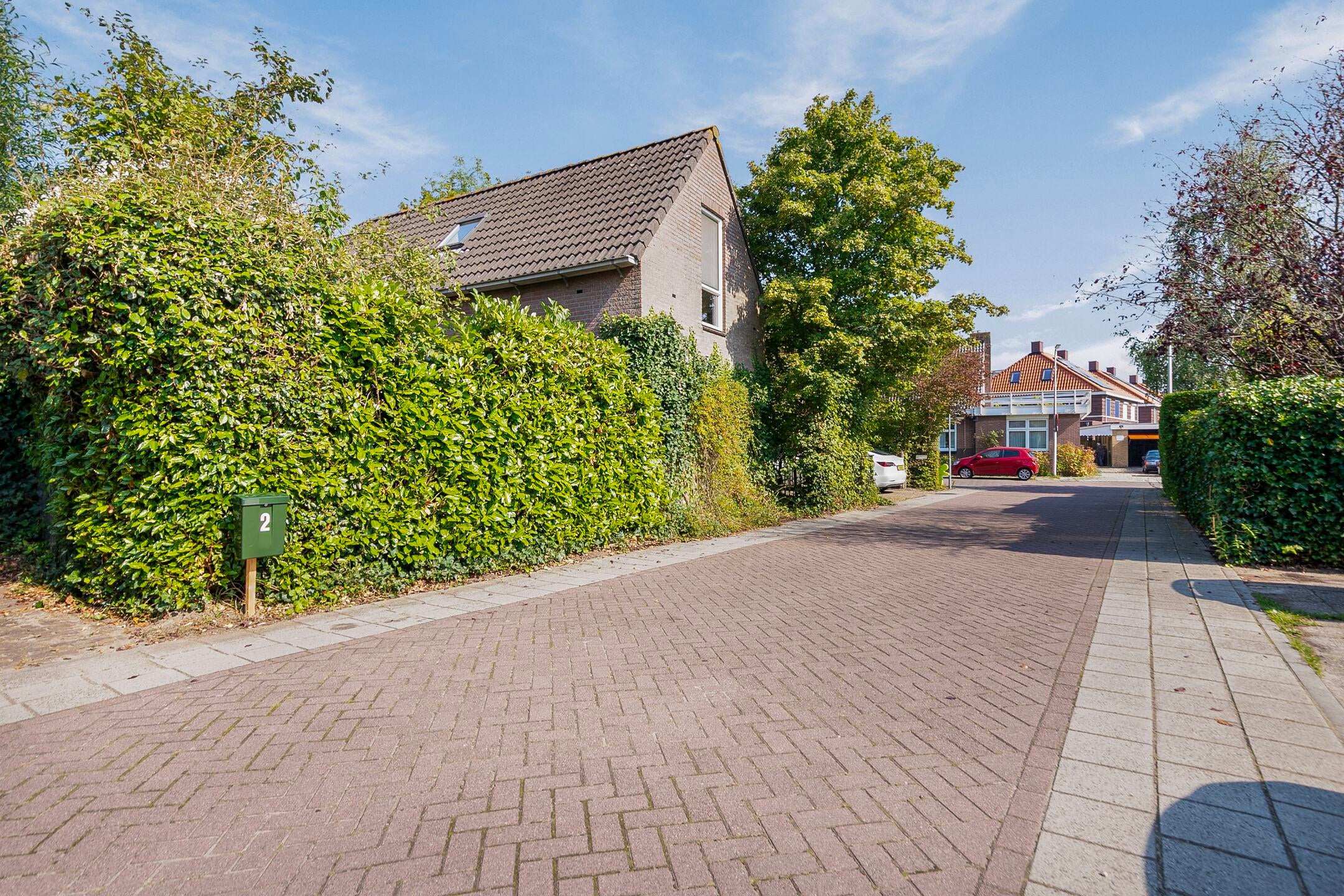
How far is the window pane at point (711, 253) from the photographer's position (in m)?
14.4

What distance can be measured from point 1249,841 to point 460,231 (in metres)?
16.8

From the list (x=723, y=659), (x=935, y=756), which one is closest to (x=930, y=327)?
(x=723, y=659)

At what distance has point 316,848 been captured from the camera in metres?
2.62

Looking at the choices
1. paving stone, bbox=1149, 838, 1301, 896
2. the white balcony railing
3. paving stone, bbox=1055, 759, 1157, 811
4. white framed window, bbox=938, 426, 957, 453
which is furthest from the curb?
the white balcony railing

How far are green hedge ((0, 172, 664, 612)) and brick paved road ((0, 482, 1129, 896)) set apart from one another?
159 cm

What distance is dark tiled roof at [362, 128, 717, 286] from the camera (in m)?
12.6

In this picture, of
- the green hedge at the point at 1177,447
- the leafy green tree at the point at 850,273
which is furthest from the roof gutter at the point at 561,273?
the green hedge at the point at 1177,447

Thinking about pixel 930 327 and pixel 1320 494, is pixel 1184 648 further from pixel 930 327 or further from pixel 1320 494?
pixel 930 327

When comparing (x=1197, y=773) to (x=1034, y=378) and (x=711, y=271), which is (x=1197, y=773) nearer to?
(x=711, y=271)

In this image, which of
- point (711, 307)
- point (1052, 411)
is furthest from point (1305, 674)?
point (1052, 411)

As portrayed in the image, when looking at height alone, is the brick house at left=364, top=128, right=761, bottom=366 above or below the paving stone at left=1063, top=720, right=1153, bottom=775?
above

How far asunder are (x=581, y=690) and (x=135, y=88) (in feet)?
37.0

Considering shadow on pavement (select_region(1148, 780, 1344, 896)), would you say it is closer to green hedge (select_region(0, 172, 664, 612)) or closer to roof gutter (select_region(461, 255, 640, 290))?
green hedge (select_region(0, 172, 664, 612))

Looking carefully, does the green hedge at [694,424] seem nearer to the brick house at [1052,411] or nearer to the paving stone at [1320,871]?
the paving stone at [1320,871]
